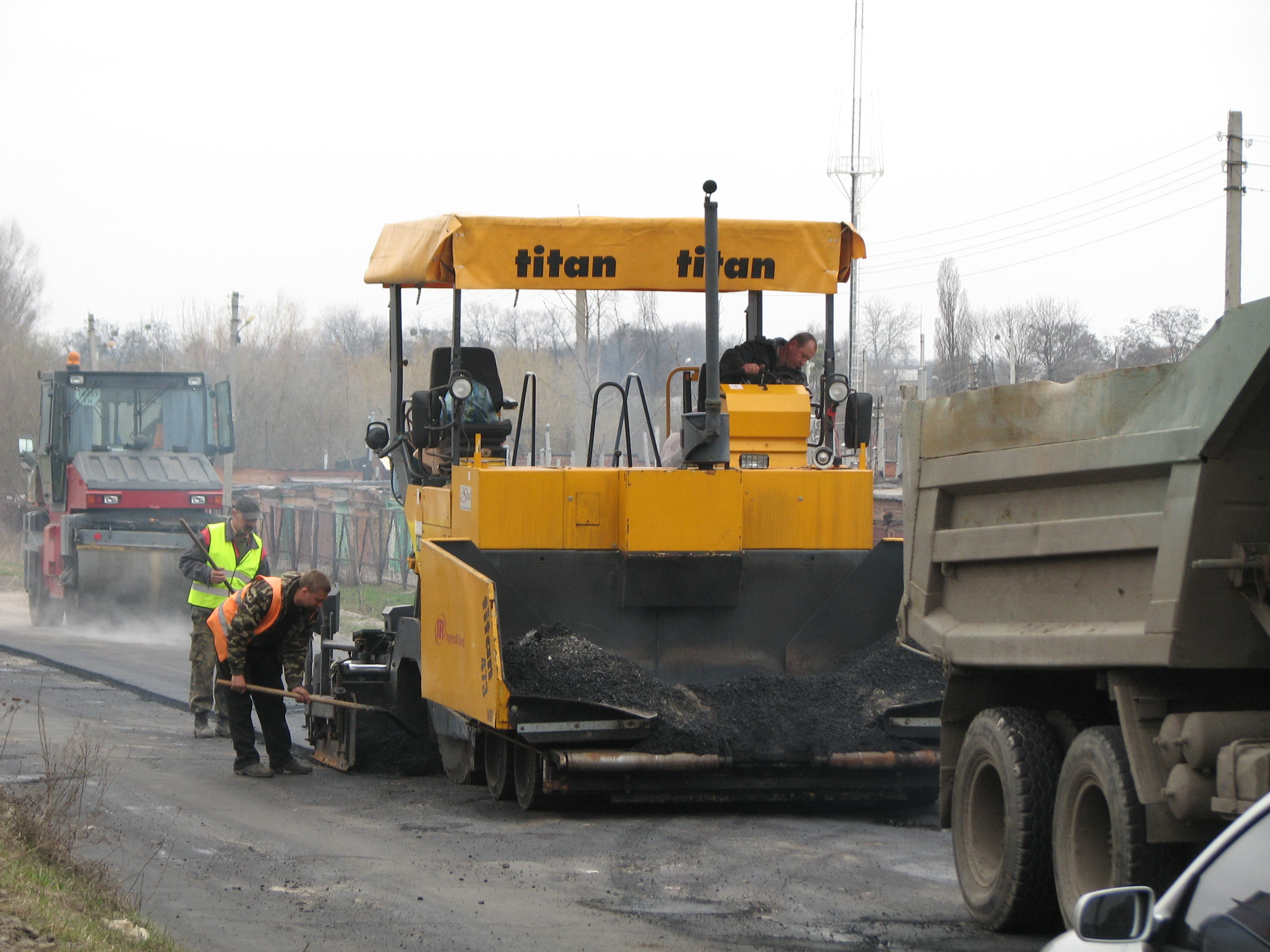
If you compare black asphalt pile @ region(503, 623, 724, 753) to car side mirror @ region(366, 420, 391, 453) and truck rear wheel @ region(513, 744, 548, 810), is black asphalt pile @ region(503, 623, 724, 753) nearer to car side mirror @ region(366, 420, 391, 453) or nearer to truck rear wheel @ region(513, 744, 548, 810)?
truck rear wheel @ region(513, 744, 548, 810)

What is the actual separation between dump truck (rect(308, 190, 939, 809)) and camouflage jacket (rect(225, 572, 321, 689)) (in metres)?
0.34

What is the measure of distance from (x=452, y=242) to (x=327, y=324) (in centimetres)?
8162

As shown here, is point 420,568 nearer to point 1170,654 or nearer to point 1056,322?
point 1170,654

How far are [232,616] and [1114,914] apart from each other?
24.3ft

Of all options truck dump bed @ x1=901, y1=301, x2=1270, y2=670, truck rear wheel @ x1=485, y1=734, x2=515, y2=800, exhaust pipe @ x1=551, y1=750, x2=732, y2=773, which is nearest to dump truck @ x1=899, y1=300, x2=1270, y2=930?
truck dump bed @ x1=901, y1=301, x2=1270, y2=670

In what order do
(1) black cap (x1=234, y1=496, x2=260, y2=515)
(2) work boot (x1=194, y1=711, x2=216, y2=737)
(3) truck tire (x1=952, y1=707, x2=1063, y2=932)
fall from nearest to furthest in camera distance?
(3) truck tire (x1=952, y1=707, x2=1063, y2=932)
(2) work boot (x1=194, y1=711, x2=216, y2=737)
(1) black cap (x1=234, y1=496, x2=260, y2=515)

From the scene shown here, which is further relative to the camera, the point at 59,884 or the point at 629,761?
the point at 629,761

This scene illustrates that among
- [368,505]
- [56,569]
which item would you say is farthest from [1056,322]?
[56,569]

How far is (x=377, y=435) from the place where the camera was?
9.31 metres

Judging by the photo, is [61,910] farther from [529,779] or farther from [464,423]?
[464,423]

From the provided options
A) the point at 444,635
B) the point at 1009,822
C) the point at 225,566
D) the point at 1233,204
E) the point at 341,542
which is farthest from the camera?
the point at 341,542

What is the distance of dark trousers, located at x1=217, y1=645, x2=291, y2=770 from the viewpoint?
30.3 feet

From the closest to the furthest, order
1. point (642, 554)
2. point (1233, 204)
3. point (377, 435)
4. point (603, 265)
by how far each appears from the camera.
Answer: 1. point (642, 554)
2. point (603, 265)
3. point (377, 435)
4. point (1233, 204)

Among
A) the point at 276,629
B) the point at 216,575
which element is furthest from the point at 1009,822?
the point at 216,575
